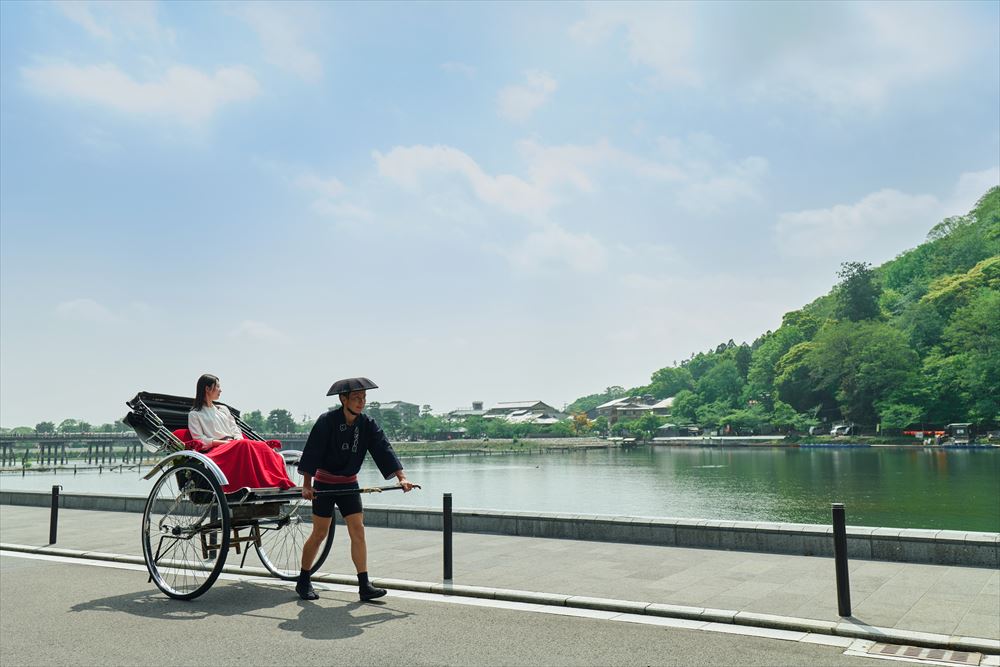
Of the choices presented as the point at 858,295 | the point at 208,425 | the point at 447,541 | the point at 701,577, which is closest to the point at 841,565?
the point at 701,577

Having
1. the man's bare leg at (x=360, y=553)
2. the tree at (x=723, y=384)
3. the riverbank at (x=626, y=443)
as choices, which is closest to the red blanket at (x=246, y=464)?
the man's bare leg at (x=360, y=553)

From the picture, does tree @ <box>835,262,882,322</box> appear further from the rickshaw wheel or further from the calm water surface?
the rickshaw wheel

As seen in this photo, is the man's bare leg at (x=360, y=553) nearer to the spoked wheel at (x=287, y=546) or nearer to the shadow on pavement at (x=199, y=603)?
the spoked wheel at (x=287, y=546)

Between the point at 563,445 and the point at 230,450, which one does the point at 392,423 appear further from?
the point at 230,450

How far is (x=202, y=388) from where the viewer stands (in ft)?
25.6

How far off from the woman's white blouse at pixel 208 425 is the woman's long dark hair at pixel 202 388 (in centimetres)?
6

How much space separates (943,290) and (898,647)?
3975 inches

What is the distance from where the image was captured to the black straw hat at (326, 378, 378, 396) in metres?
6.65

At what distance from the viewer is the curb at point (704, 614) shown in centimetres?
544

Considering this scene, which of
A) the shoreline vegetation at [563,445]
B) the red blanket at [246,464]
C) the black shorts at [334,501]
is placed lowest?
the shoreline vegetation at [563,445]

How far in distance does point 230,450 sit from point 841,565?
18.3ft

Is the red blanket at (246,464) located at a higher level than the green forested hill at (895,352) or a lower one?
lower

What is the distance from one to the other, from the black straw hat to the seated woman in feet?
3.62

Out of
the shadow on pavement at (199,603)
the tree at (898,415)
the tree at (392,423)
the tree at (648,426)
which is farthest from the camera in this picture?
the tree at (392,423)
